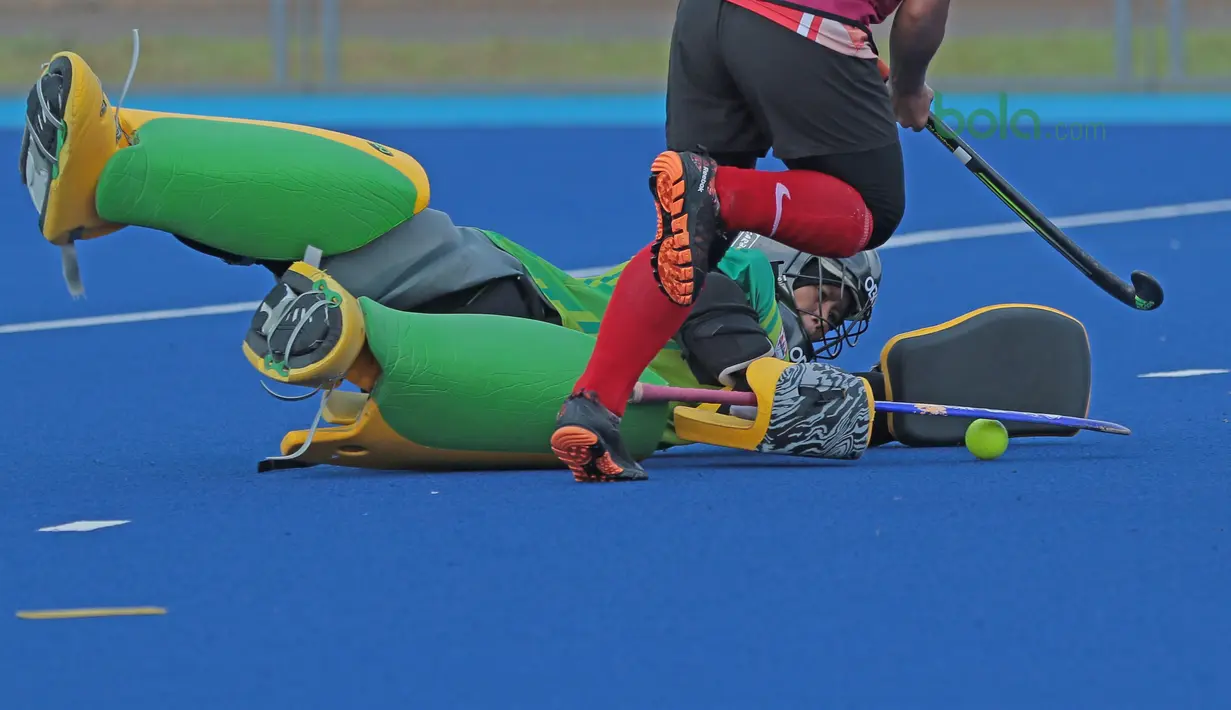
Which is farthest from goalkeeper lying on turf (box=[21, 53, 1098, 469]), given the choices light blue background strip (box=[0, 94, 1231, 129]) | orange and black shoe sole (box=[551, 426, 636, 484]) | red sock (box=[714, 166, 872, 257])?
light blue background strip (box=[0, 94, 1231, 129])

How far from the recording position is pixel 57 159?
4.38 meters

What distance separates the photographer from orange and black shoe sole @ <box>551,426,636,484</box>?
166 inches

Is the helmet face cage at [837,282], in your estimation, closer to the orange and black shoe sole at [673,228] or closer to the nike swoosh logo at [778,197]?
the nike swoosh logo at [778,197]

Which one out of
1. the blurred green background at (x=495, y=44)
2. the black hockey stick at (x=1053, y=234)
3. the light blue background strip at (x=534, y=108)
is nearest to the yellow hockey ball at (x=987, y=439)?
the black hockey stick at (x=1053, y=234)

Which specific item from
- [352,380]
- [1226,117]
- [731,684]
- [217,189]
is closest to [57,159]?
[217,189]

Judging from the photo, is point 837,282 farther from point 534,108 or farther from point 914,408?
point 534,108

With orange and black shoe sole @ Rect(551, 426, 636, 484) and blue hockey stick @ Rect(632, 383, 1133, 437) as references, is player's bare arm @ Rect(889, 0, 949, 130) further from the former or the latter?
orange and black shoe sole @ Rect(551, 426, 636, 484)

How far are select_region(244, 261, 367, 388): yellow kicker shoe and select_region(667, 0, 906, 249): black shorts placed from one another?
0.77m

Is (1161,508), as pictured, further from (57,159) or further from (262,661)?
(57,159)

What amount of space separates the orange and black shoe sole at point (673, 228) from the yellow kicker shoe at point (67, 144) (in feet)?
3.89

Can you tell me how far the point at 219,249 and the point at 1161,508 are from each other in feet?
6.78

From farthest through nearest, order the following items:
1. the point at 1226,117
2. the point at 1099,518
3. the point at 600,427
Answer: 1. the point at 1226,117
2. the point at 600,427
3. the point at 1099,518

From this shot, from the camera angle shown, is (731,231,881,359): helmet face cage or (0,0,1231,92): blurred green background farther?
(0,0,1231,92): blurred green background

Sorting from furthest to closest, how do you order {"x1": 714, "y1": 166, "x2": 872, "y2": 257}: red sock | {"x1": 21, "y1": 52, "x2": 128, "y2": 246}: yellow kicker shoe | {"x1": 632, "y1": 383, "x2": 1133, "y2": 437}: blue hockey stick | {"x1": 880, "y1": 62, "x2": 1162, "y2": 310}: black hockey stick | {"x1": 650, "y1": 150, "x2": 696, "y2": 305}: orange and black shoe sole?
{"x1": 880, "y1": 62, "x2": 1162, "y2": 310}: black hockey stick
{"x1": 632, "y1": 383, "x2": 1133, "y2": 437}: blue hockey stick
{"x1": 21, "y1": 52, "x2": 128, "y2": 246}: yellow kicker shoe
{"x1": 714, "y1": 166, "x2": 872, "y2": 257}: red sock
{"x1": 650, "y1": 150, "x2": 696, "y2": 305}: orange and black shoe sole
